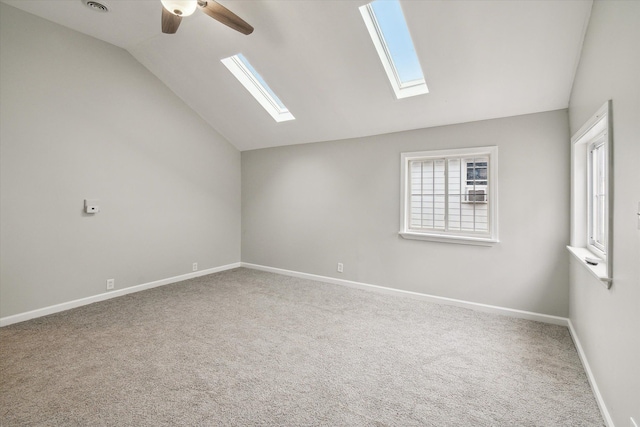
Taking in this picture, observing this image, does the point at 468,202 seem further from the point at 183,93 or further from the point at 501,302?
the point at 183,93

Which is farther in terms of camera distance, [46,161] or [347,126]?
[347,126]

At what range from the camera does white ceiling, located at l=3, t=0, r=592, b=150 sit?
90.7 inches

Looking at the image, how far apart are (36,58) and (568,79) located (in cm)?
525

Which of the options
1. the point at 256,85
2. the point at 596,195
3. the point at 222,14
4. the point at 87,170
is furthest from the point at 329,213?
the point at 87,170

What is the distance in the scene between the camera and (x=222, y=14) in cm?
216

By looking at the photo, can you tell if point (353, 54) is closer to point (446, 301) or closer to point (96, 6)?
point (96, 6)

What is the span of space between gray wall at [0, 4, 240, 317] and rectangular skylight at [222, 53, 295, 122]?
1.29m

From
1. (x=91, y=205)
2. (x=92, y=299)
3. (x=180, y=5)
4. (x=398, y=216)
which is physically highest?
(x=180, y=5)

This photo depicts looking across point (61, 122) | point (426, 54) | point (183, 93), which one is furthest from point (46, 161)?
point (426, 54)

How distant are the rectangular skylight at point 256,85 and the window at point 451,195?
6.30 feet

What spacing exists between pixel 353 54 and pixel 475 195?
212cm

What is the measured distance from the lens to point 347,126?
3973 mm

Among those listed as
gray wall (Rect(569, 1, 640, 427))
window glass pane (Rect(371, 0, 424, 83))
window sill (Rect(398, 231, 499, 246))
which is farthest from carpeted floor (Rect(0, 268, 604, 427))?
window glass pane (Rect(371, 0, 424, 83))

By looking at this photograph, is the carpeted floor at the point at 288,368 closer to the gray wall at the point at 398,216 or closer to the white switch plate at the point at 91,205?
the gray wall at the point at 398,216
